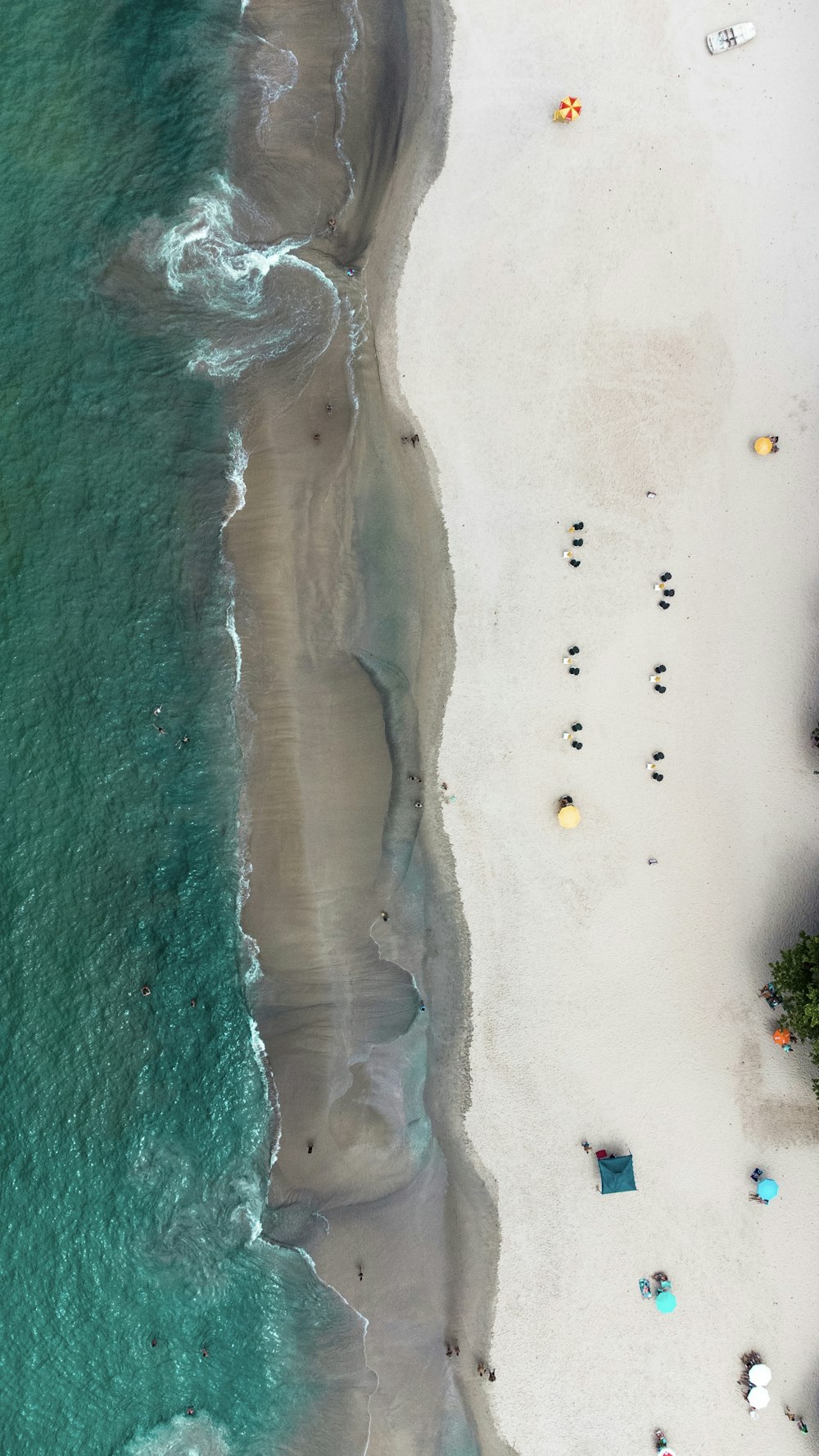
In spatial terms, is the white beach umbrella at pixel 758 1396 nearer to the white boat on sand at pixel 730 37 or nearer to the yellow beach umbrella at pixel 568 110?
the yellow beach umbrella at pixel 568 110

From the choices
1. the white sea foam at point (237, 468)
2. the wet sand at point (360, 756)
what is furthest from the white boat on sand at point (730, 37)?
the white sea foam at point (237, 468)

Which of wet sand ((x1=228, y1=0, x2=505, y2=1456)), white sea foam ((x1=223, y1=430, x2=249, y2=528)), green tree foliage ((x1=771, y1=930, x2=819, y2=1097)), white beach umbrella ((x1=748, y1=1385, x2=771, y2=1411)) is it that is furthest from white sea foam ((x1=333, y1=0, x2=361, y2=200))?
white beach umbrella ((x1=748, y1=1385, x2=771, y2=1411))

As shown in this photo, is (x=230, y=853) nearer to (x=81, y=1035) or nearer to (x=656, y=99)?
(x=81, y=1035)

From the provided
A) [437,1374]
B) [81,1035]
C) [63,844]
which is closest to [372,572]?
[63,844]

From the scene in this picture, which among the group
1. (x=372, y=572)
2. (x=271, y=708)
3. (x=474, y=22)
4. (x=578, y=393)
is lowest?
(x=271, y=708)

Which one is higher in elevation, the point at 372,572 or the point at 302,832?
the point at 372,572

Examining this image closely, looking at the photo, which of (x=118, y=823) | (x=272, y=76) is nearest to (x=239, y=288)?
(x=272, y=76)
